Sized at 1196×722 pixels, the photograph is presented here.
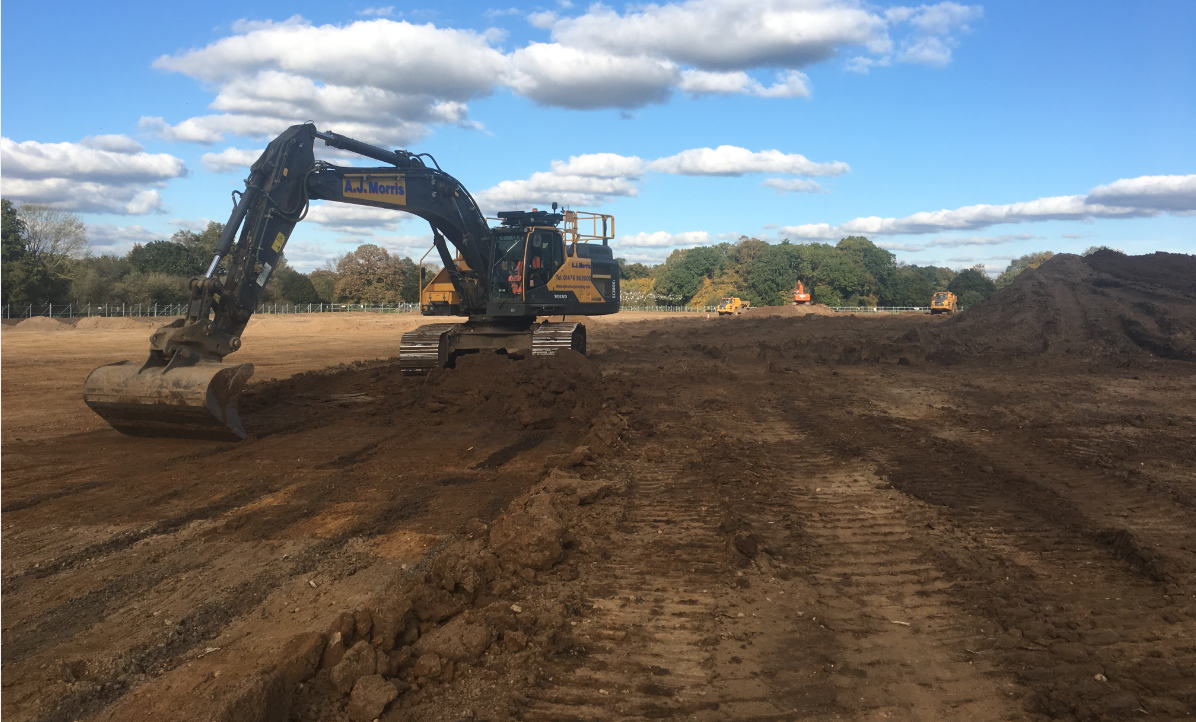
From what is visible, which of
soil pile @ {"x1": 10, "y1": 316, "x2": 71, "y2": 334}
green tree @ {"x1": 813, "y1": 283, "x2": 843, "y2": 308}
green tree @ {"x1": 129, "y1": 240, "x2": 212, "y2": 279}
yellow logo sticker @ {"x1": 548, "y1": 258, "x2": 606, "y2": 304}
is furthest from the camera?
green tree @ {"x1": 813, "y1": 283, "x2": 843, "y2": 308}

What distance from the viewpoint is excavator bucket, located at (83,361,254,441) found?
25.6 ft

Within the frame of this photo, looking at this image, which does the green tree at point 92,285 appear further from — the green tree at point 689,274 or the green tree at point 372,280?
the green tree at point 689,274

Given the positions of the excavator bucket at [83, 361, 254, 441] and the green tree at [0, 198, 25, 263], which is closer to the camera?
the excavator bucket at [83, 361, 254, 441]

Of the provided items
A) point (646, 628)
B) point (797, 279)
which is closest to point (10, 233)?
point (646, 628)

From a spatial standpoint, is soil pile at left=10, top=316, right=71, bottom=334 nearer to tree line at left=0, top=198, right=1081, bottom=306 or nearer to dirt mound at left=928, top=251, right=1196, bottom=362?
tree line at left=0, top=198, right=1081, bottom=306

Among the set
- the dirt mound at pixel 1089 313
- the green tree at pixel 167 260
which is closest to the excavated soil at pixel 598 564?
the dirt mound at pixel 1089 313

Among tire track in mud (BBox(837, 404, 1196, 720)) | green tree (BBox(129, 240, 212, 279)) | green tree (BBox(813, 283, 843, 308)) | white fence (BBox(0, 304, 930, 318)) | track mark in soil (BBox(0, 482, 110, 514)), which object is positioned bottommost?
tire track in mud (BBox(837, 404, 1196, 720))

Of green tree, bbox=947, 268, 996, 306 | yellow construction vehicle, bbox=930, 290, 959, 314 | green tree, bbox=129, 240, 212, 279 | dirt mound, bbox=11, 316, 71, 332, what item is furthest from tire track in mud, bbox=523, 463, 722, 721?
green tree, bbox=947, 268, 996, 306

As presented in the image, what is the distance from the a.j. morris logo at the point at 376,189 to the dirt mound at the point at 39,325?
28338 mm

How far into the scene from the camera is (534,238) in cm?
1352

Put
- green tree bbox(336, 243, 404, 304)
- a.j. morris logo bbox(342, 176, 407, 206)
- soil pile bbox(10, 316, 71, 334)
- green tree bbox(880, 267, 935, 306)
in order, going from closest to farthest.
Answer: a.j. morris logo bbox(342, 176, 407, 206)
soil pile bbox(10, 316, 71, 334)
green tree bbox(336, 243, 404, 304)
green tree bbox(880, 267, 935, 306)

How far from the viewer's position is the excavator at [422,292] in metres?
7.96

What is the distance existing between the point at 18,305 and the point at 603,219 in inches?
1440

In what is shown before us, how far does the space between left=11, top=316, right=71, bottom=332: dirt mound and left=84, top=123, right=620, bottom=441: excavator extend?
27137 millimetres
